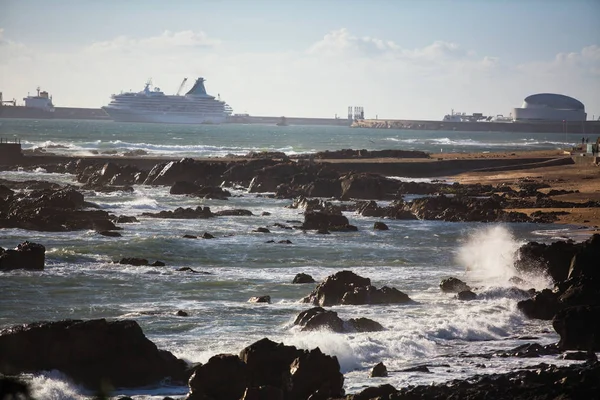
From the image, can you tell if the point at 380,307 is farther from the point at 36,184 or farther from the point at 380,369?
the point at 36,184

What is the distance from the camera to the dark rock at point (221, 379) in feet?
57.7

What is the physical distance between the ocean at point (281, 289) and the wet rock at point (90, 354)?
0.33m

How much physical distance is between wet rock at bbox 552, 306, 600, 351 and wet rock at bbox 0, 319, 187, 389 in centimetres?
738

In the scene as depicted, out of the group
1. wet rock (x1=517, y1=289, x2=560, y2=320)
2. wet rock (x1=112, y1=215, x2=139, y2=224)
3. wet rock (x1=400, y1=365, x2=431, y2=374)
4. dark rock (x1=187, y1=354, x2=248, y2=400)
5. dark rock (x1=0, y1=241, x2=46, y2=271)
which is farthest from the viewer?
wet rock (x1=112, y1=215, x2=139, y2=224)

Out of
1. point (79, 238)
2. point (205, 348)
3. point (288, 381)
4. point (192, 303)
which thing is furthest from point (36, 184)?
point (288, 381)

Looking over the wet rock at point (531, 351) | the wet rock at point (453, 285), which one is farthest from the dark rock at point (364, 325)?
the wet rock at point (453, 285)

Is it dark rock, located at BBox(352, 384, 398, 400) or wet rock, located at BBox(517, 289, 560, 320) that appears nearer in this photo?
dark rock, located at BBox(352, 384, 398, 400)

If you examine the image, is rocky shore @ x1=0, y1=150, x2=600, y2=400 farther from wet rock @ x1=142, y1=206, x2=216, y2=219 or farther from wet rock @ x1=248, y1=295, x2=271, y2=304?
wet rock @ x1=248, y1=295, x2=271, y2=304

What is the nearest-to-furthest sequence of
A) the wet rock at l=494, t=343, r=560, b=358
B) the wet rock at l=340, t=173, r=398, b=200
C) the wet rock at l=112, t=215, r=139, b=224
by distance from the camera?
the wet rock at l=494, t=343, r=560, b=358, the wet rock at l=112, t=215, r=139, b=224, the wet rock at l=340, t=173, r=398, b=200

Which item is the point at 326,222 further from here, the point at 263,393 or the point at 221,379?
the point at 263,393

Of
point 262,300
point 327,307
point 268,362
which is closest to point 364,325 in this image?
point 327,307

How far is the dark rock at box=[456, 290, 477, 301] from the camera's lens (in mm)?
27734

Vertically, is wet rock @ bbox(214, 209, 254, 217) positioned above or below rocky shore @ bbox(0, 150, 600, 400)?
below

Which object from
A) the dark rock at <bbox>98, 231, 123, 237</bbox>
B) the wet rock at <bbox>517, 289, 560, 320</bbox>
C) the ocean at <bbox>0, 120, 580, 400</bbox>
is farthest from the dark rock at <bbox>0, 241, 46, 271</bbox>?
the wet rock at <bbox>517, 289, 560, 320</bbox>
